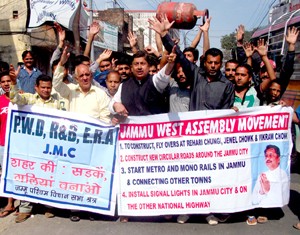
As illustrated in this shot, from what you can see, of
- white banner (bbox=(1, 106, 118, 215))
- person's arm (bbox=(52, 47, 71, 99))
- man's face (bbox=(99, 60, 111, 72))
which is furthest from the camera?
man's face (bbox=(99, 60, 111, 72))

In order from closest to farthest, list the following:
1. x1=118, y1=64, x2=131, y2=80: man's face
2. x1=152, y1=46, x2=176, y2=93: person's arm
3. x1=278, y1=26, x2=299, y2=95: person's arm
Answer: x1=152, y1=46, x2=176, y2=93: person's arm → x1=278, y1=26, x2=299, y2=95: person's arm → x1=118, y1=64, x2=131, y2=80: man's face

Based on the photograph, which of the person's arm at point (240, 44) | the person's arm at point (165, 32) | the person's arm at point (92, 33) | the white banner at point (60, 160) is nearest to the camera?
the person's arm at point (165, 32)

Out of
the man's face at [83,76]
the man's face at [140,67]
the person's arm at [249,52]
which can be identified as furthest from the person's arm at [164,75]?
the person's arm at [249,52]

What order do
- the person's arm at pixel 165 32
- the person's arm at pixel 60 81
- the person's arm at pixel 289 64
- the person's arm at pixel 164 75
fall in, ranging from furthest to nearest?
the person's arm at pixel 289 64
the person's arm at pixel 60 81
the person's arm at pixel 165 32
the person's arm at pixel 164 75

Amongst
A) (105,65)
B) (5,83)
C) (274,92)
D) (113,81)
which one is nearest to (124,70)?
(113,81)

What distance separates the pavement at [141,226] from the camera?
13.2ft

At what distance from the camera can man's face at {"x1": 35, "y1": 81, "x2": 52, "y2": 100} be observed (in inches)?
170

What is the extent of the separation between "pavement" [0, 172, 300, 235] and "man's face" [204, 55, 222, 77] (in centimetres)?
171

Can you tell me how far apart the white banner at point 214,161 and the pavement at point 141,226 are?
19 cm

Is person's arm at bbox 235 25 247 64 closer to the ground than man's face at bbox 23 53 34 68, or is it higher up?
higher up

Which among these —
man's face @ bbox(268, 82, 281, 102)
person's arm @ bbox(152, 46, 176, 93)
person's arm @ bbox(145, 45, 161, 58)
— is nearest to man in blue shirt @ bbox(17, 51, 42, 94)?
person's arm @ bbox(145, 45, 161, 58)

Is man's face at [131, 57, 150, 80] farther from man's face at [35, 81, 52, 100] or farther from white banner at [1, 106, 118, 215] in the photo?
man's face at [35, 81, 52, 100]

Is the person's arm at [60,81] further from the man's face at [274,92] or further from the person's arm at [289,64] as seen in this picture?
the person's arm at [289,64]

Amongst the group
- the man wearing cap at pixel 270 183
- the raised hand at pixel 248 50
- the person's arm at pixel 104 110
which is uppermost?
the raised hand at pixel 248 50
